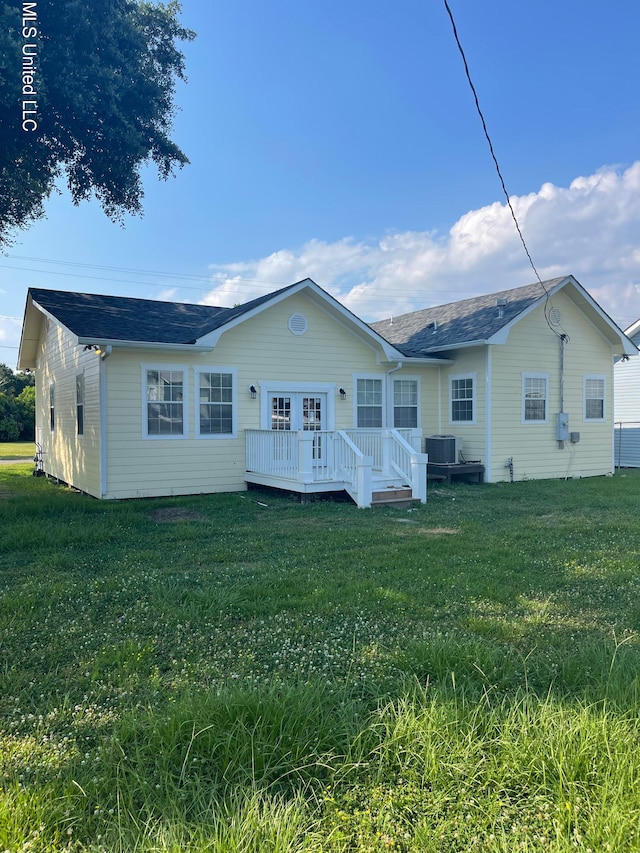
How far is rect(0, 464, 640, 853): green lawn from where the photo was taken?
2227 mm

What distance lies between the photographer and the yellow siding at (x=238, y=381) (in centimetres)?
1138

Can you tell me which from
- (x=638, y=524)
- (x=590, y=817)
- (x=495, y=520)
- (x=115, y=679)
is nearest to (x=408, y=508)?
(x=495, y=520)

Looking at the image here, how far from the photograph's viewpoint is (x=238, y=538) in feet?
25.8

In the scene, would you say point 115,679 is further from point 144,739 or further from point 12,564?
point 12,564

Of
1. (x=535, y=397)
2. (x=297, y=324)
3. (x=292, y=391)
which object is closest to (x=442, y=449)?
(x=535, y=397)

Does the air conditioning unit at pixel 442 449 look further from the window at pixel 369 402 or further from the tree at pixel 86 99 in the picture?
the tree at pixel 86 99

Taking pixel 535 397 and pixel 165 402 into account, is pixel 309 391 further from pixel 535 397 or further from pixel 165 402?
pixel 535 397

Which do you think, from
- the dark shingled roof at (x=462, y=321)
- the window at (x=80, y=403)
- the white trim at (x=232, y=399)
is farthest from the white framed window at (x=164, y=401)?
the dark shingled roof at (x=462, y=321)

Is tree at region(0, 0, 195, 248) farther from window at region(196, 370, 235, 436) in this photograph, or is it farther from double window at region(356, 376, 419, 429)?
double window at region(356, 376, 419, 429)

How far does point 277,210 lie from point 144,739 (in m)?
20.0

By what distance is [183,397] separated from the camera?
12.1 m

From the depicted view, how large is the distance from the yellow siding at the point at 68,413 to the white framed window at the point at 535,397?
10.8 m

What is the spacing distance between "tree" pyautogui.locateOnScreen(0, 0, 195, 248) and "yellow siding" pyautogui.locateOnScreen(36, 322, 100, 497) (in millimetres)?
3316

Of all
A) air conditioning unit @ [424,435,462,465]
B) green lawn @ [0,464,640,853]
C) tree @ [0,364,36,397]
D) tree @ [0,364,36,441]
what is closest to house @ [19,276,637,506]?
air conditioning unit @ [424,435,462,465]
